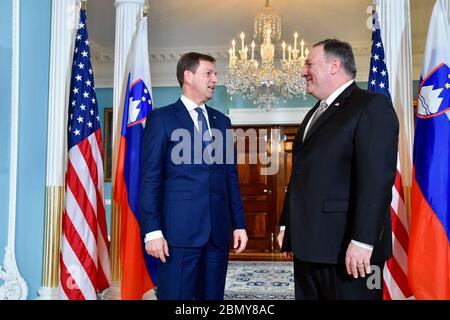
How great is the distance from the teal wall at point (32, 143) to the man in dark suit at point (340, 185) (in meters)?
1.91

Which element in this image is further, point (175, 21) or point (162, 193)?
point (175, 21)

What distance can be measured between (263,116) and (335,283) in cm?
486

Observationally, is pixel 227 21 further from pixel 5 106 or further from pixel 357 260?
pixel 357 260

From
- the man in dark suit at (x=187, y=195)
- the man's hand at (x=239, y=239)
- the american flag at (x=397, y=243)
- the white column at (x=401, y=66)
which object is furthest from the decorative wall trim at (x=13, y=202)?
the white column at (x=401, y=66)

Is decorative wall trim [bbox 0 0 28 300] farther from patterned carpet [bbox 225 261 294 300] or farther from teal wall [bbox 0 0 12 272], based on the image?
patterned carpet [bbox 225 261 294 300]

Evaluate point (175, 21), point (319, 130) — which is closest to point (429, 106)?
point (319, 130)

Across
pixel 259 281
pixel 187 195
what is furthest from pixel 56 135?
pixel 259 281

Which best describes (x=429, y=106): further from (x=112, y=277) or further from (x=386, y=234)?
(x=112, y=277)

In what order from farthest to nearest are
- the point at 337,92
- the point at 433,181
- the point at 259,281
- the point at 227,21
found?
1. the point at 227,21
2. the point at 259,281
3. the point at 433,181
4. the point at 337,92

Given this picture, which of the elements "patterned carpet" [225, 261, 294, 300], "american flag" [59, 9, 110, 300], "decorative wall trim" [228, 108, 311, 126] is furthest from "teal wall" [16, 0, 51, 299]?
"decorative wall trim" [228, 108, 311, 126]

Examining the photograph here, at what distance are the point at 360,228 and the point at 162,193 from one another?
32.9 inches

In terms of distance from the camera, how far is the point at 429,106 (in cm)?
245

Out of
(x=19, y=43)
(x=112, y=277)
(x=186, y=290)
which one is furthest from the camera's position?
(x=112, y=277)

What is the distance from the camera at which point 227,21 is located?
17.7ft
